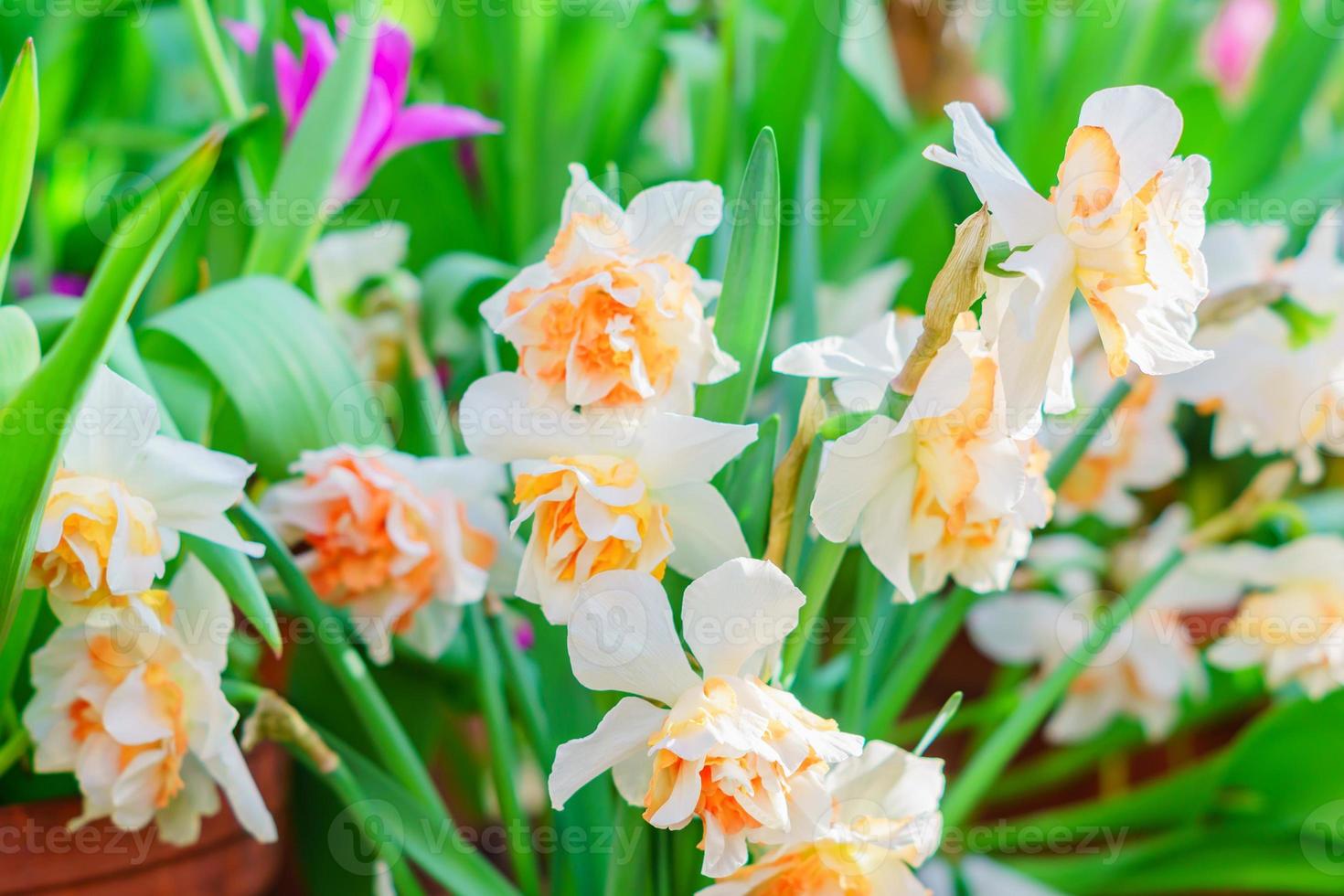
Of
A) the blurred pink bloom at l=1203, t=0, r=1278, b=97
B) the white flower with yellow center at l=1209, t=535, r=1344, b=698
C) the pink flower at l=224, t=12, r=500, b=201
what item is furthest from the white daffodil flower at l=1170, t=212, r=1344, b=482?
the blurred pink bloom at l=1203, t=0, r=1278, b=97

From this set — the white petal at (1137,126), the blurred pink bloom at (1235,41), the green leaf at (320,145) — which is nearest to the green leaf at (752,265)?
the white petal at (1137,126)

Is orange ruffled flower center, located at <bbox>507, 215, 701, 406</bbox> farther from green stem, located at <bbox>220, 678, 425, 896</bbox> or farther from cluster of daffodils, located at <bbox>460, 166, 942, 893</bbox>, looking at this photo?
green stem, located at <bbox>220, 678, 425, 896</bbox>

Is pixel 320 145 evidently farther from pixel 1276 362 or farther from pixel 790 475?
pixel 1276 362

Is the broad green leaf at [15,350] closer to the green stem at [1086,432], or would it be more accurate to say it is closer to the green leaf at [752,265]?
the green leaf at [752,265]

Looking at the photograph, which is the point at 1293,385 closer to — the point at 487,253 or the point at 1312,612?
the point at 1312,612

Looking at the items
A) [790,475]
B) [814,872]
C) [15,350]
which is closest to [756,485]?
[790,475]

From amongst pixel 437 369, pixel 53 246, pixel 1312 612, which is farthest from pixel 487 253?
pixel 1312 612
